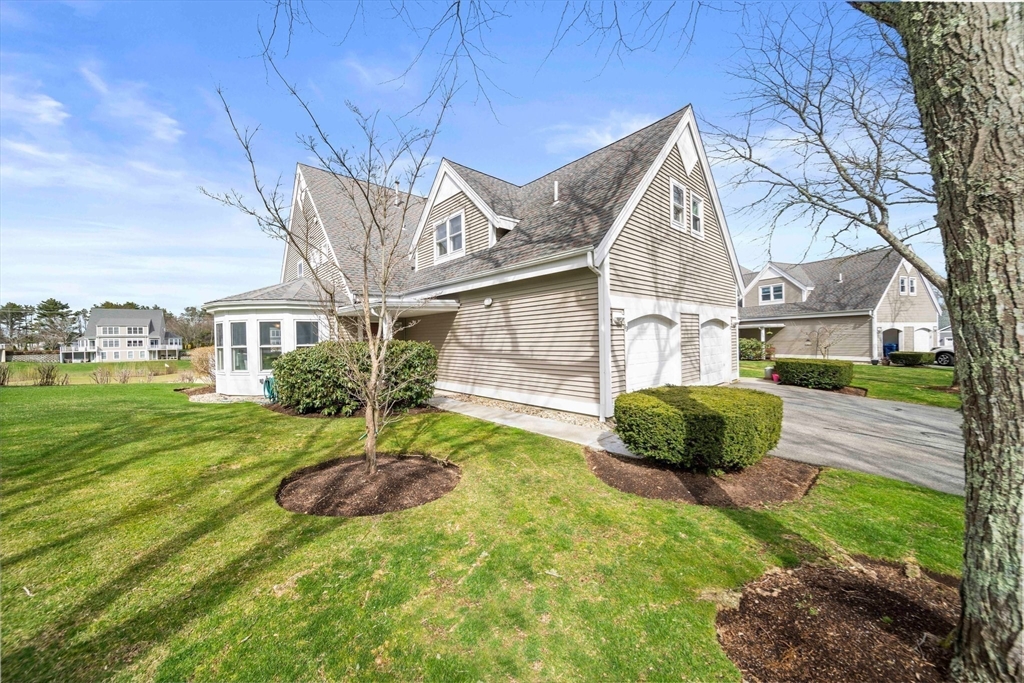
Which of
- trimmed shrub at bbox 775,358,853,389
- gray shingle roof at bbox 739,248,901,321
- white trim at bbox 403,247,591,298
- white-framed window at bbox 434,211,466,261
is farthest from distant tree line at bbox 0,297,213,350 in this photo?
gray shingle roof at bbox 739,248,901,321

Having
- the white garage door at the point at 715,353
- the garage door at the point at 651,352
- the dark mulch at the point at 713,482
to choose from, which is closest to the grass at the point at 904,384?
the white garage door at the point at 715,353

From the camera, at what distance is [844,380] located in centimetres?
1341

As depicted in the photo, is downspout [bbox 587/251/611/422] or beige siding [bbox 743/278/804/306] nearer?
downspout [bbox 587/251/611/422]

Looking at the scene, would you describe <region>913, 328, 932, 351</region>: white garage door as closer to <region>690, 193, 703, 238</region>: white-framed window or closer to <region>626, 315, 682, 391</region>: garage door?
<region>690, 193, 703, 238</region>: white-framed window

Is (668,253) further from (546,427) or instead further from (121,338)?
(121,338)

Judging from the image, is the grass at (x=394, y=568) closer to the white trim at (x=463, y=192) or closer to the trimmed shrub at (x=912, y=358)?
the white trim at (x=463, y=192)

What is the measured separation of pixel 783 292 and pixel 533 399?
86.2 ft

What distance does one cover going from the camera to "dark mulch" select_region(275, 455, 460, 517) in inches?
171

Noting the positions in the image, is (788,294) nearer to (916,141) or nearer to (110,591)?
(916,141)

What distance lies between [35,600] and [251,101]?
5.75m

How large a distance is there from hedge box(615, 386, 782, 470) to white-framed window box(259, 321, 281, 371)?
11.5 metres

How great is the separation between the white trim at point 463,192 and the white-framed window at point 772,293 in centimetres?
2457

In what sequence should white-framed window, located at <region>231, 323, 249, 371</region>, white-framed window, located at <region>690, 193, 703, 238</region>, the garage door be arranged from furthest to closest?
white-framed window, located at <region>231, 323, 249, 371</region>, white-framed window, located at <region>690, 193, 703, 238</region>, the garage door

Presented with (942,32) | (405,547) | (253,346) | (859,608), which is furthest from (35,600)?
(253,346)
